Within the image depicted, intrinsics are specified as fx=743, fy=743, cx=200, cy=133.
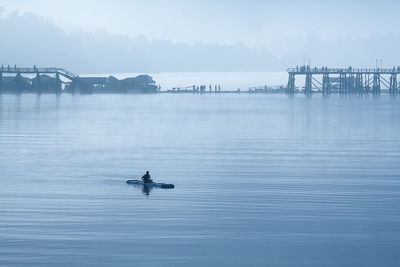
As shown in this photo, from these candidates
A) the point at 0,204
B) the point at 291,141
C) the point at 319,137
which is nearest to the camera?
the point at 0,204

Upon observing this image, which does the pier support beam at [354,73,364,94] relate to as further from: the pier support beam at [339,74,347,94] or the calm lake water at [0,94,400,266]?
the calm lake water at [0,94,400,266]

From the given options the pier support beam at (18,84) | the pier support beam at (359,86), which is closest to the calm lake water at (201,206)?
the pier support beam at (18,84)

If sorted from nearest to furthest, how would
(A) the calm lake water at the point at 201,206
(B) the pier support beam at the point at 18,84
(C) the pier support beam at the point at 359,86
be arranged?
(A) the calm lake water at the point at 201,206, (B) the pier support beam at the point at 18,84, (C) the pier support beam at the point at 359,86

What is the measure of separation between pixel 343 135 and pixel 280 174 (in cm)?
2381

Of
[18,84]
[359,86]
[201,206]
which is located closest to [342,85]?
[359,86]

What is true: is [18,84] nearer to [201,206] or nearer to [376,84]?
[376,84]

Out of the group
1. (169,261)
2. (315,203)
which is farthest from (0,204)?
(315,203)

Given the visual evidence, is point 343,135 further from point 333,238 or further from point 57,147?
point 333,238

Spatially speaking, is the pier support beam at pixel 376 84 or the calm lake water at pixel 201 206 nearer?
the calm lake water at pixel 201 206

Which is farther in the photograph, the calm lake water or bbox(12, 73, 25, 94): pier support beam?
bbox(12, 73, 25, 94): pier support beam

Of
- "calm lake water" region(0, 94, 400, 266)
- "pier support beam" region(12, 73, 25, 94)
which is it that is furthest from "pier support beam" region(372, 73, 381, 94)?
"calm lake water" region(0, 94, 400, 266)

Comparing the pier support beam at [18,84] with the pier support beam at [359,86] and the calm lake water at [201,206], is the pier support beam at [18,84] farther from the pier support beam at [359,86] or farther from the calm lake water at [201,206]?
the calm lake water at [201,206]

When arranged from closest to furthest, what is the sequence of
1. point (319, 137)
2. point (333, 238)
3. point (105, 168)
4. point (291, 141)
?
point (333, 238)
point (105, 168)
point (291, 141)
point (319, 137)

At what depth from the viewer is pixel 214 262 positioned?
623 inches
